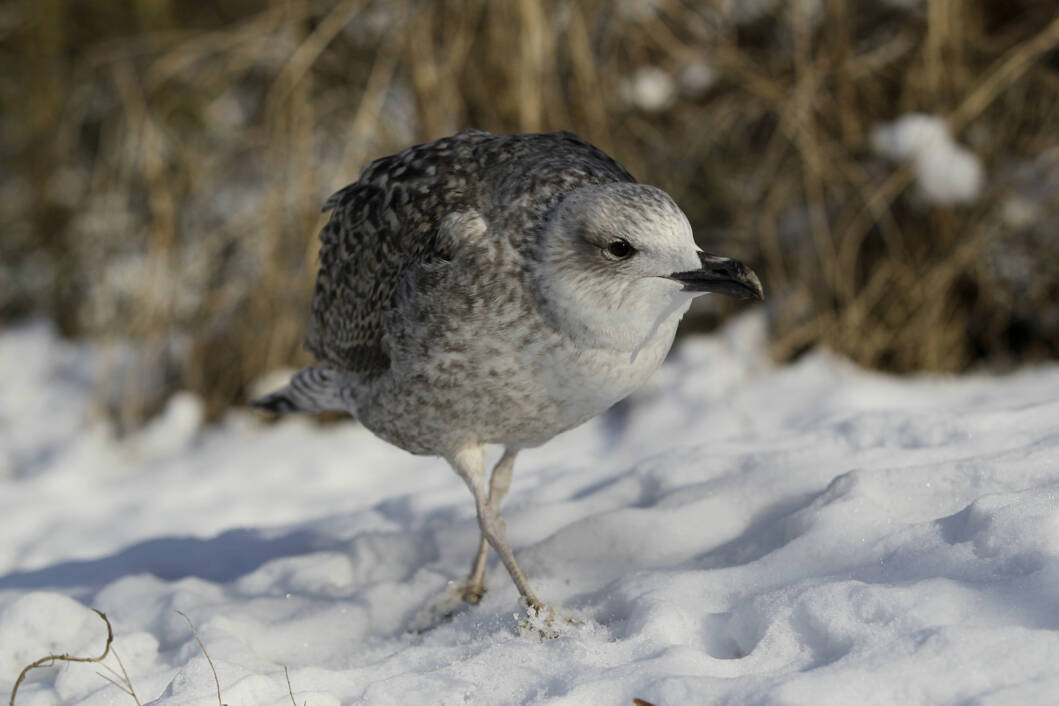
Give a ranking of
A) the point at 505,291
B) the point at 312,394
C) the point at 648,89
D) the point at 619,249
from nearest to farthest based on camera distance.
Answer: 1. the point at 619,249
2. the point at 505,291
3. the point at 312,394
4. the point at 648,89

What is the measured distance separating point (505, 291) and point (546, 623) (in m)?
0.76

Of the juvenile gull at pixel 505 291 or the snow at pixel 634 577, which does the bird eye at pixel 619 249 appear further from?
the snow at pixel 634 577

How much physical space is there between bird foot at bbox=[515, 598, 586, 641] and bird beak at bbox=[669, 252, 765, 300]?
80cm

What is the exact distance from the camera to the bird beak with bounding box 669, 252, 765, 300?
2.33 m

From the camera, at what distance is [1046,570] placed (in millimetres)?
2096

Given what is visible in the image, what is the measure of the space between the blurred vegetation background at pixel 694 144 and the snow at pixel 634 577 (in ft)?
2.41

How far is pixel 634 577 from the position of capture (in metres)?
2.67

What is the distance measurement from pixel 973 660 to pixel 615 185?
1.22 m

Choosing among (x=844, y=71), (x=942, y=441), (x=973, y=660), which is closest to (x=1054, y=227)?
(x=844, y=71)

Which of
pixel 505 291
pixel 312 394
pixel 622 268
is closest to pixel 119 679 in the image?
pixel 312 394

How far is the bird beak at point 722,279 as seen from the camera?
233 cm

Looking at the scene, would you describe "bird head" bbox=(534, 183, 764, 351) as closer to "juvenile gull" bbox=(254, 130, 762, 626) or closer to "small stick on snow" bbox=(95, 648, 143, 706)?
"juvenile gull" bbox=(254, 130, 762, 626)

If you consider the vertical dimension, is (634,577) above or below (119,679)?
above

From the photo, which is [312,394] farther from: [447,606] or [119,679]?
[119,679]
